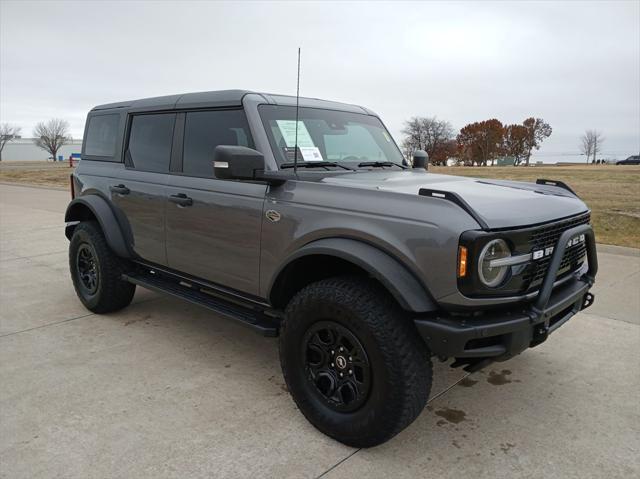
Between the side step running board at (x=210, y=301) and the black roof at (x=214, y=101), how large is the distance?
4.48 feet

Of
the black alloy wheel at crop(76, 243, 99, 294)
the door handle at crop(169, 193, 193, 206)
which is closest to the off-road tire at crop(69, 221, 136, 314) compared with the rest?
the black alloy wheel at crop(76, 243, 99, 294)

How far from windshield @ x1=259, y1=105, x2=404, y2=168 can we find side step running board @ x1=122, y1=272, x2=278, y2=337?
101 cm

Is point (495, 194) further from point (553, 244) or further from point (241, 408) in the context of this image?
point (241, 408)

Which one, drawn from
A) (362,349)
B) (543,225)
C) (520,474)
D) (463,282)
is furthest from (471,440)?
(543,225)

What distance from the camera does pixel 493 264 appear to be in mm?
2336

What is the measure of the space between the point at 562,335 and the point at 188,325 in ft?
10.5

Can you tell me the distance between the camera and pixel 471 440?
278cm

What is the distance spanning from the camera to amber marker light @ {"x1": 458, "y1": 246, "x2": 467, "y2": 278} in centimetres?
227

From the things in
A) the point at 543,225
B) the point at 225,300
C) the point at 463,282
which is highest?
the point at 543,225

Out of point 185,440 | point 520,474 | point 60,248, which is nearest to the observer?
point 520,474

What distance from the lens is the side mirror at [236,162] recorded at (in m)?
2.82

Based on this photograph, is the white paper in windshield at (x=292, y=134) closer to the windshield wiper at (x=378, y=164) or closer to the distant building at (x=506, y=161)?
the windshield wiper at (x=378, y=164)

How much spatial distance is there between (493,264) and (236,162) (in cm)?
144

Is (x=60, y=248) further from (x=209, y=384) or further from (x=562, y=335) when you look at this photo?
(x=562, y=335)
